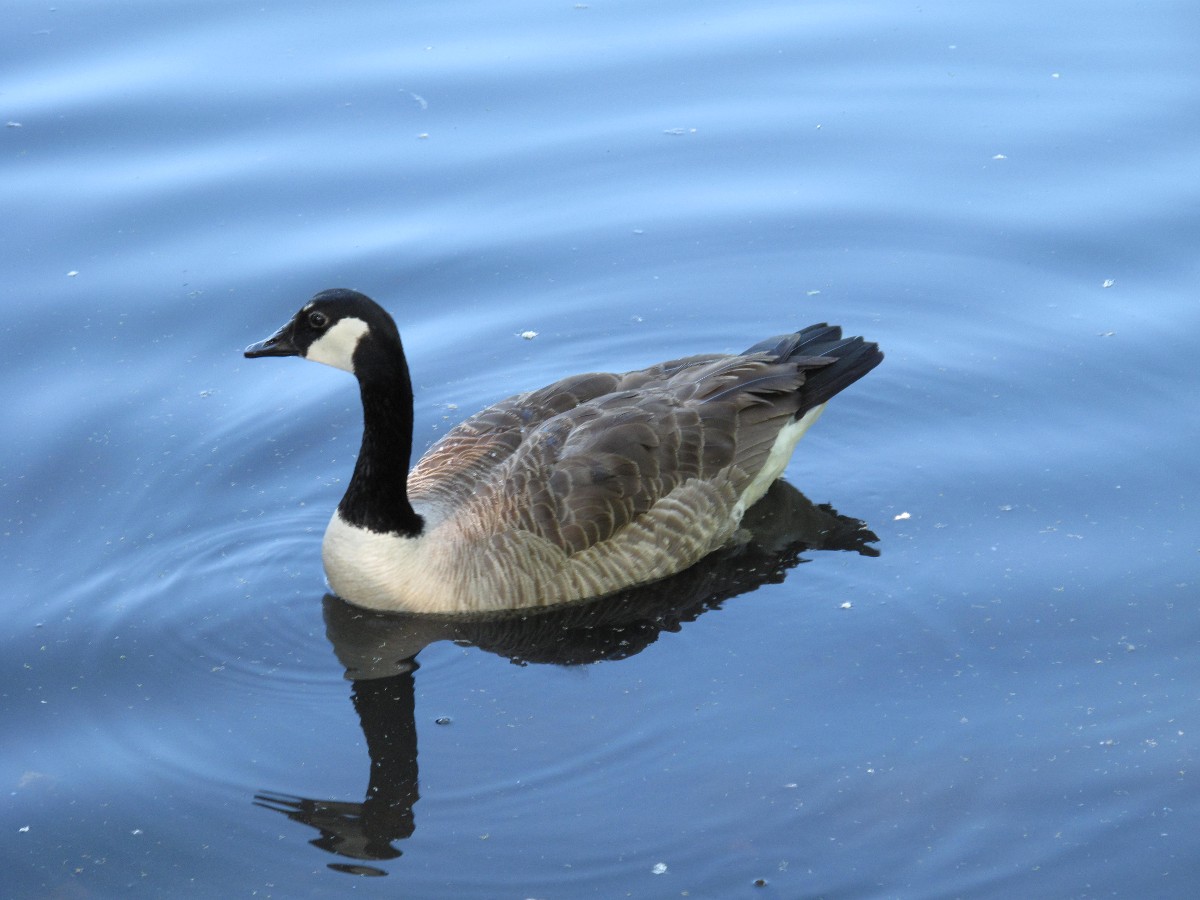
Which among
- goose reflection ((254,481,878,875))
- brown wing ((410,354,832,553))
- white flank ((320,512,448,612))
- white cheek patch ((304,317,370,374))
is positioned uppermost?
white cheek patch ((304,317,370,374))

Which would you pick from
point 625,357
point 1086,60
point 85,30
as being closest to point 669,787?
point 625,357

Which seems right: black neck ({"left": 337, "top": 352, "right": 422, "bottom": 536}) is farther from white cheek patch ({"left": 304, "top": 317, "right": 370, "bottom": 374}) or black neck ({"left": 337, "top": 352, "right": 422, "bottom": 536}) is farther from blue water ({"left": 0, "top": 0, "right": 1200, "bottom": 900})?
blue water ({"left": 0, "top": 0, "right": 1200, "bottom": 900})

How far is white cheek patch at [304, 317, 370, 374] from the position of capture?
798 centimetres

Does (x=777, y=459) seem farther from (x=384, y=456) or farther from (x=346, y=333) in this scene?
(x=346, y=333)

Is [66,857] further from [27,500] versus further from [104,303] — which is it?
[104,303]

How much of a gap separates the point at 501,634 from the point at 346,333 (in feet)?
5.59

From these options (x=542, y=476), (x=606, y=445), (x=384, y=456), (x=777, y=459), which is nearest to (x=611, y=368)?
(x=777, y=459)

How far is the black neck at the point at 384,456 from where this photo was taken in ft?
26.5

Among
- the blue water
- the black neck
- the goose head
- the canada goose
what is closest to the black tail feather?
the canada goose

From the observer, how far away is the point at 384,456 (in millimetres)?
8086

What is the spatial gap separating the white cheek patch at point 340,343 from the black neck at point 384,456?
136 mm

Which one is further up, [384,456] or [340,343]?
[340,343]

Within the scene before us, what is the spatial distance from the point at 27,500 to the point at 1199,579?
6.30 m

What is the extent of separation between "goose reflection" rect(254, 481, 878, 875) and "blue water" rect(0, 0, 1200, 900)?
0.03 meters
